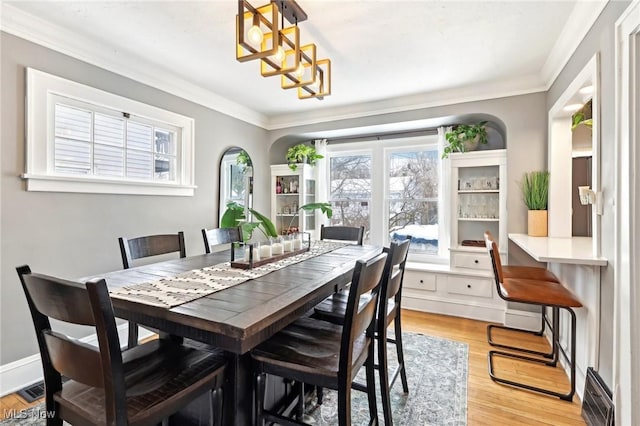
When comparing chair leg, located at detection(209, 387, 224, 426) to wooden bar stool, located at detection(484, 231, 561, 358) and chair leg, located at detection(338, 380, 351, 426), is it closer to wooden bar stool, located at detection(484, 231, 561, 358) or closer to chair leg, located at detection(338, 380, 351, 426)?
chair leg, located at detection(338, 380, 351, 426)

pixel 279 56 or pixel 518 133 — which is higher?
pixel 279 56

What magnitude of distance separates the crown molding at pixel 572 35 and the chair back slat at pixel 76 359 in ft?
9.55

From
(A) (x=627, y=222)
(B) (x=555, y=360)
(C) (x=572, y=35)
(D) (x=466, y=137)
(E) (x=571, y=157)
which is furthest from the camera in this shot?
(D) (x=466, y=137)

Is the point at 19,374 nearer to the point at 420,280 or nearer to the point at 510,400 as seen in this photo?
the point at 510,400

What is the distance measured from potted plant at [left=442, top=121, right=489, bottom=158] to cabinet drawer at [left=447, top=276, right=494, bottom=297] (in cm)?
144

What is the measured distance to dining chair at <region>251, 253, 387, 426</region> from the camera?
1176 mm

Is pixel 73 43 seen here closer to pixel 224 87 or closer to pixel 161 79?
pixel 161 79

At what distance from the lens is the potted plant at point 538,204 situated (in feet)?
9.39

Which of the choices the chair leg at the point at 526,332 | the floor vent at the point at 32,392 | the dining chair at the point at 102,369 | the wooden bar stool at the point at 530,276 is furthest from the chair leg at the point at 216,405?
the chair leg at the point at 526,332

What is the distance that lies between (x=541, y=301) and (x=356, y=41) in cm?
227

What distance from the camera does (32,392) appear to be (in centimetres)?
201

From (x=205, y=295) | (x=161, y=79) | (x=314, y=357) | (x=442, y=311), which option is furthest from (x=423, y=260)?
(x=161, y=79)
